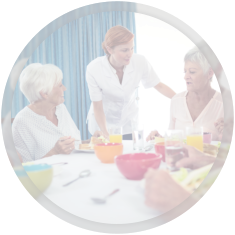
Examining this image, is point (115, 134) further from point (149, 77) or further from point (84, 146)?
point (149, 77)

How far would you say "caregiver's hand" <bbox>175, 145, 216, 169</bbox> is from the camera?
0.86 metres

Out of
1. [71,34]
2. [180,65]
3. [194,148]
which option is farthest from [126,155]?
[71,34]

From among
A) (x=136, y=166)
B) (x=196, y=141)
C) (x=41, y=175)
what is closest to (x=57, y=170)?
(x=41, y=175)

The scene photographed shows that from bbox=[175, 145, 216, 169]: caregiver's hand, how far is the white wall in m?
0.16

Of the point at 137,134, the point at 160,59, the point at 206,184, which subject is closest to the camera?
the point at 206,184

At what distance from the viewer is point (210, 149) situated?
99cm

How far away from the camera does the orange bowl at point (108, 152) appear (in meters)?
0.96

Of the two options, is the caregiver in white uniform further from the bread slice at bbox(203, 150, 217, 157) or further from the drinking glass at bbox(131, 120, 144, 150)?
the bread slice at bbox(203, 150, 217, 157)

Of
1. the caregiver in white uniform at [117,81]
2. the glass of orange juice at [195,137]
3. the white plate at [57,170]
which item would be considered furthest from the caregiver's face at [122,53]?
the white plate at [57,170]

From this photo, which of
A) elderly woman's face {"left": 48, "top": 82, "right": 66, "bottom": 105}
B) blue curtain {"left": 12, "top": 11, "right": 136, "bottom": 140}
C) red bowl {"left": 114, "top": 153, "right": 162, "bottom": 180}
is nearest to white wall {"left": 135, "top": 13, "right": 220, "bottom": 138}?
blue curtain {"left": 12, "top": 11, "right": 136, "bottom": 140}

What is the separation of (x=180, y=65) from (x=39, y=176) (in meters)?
0.65

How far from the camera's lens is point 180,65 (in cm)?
98

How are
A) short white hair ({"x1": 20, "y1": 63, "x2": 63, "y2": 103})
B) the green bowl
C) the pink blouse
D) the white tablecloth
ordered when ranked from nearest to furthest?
1. the white tablecloth
2. the green bowl
3. the pink blouse
4. short white hair ({"x1": 20, "y1": 63, "x2": 63, "y2": 103})

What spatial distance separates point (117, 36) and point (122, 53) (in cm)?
8
